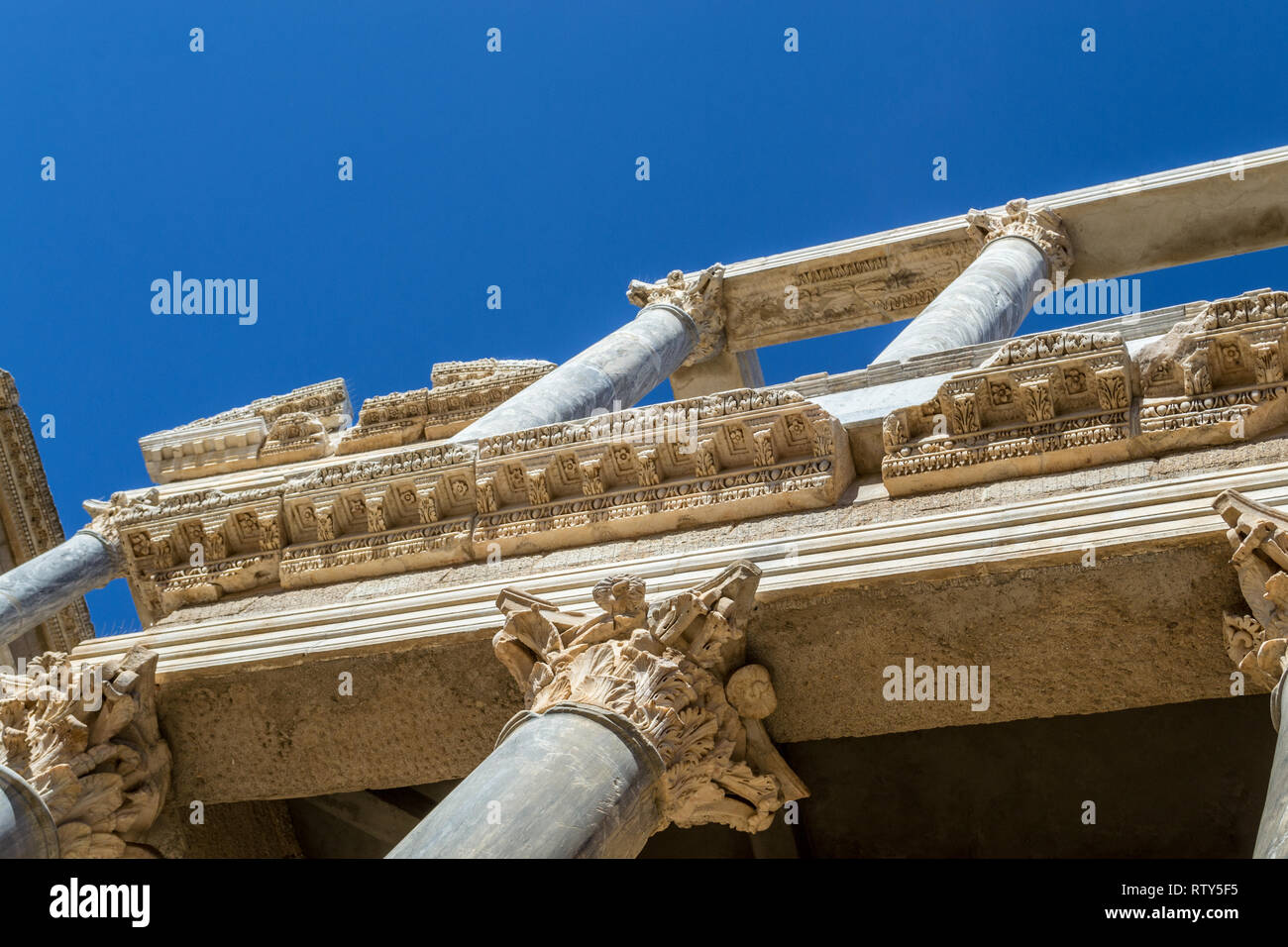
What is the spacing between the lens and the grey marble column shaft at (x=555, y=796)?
6.12m

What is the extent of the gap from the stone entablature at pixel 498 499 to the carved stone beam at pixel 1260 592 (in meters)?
2.68

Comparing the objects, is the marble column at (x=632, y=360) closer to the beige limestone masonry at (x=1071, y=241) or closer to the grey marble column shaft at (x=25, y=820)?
the beige limestone masonry at (x=1071, y=241)

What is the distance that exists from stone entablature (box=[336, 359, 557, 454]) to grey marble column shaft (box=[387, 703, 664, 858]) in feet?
39.9

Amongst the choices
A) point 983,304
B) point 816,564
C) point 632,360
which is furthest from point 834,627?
point 632,360

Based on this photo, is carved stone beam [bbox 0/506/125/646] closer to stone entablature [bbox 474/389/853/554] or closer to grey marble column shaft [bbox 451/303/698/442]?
grey marble column shaft [bbox 451/303/698/442]

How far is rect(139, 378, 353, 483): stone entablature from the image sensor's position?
63.7ft

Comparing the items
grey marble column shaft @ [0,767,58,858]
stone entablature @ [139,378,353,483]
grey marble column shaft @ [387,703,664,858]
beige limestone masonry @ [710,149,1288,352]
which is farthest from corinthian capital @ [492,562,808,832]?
stone entablature @ [139,378,353,483]

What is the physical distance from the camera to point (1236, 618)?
260 inches

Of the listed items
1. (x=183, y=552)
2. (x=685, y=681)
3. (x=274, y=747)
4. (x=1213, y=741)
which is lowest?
(x=1213, y=741)

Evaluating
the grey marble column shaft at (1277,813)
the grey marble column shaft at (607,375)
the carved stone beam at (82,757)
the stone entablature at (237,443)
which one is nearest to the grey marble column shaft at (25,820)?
the carved stone beam at (82,757)
